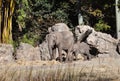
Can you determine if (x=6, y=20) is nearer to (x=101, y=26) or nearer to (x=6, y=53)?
(x=6, y=53)

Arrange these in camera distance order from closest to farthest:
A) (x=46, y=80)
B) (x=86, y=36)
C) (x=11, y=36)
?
1. (x=46, y=80)
2. (x=86, y=36)
3. (x=11, y=36)

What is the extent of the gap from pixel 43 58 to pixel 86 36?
1977 mm

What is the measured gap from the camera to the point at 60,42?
16656mm

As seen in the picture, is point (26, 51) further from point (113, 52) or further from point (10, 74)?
point (10, 74)

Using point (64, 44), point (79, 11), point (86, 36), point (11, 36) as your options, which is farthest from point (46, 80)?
point (79, 11)

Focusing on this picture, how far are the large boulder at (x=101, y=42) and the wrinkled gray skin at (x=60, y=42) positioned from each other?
1.69 m

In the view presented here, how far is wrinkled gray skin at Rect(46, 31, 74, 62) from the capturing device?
54.4 feet

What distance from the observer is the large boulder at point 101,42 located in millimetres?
18406

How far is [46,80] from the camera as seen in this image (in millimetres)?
6562

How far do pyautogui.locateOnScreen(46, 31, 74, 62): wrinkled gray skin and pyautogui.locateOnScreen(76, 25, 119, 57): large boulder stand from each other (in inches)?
66.6

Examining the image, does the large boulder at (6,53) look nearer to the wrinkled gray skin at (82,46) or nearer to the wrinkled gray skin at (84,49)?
the wrinkled gray skin at (82,46)

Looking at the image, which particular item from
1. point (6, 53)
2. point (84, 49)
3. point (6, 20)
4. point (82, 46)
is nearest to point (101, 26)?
point (6, 20)

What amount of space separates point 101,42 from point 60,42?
97.2 inches

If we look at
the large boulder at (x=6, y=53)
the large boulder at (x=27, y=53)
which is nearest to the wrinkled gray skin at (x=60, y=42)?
the large boulder at (x=27, y=53)
